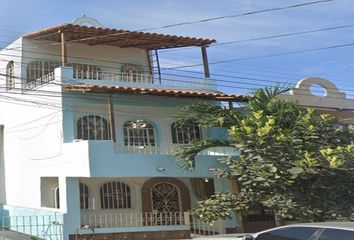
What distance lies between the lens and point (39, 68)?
66.4ft

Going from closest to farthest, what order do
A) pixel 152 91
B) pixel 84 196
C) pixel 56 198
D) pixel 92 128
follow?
pixel 152 91 < pixel 84 196 < pixel 92 128 < pixel 56 198

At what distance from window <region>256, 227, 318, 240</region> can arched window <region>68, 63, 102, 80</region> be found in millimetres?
11534

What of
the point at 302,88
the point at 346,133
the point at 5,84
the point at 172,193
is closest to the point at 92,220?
the point at 172,193

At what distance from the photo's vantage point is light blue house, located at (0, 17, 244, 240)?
1636 cm

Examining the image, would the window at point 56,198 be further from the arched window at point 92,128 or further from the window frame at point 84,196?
the arched window at point 92,128

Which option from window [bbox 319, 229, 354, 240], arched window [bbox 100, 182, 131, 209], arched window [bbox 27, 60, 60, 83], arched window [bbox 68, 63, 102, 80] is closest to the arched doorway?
arched window [bbox 100, 182, 131, 209]

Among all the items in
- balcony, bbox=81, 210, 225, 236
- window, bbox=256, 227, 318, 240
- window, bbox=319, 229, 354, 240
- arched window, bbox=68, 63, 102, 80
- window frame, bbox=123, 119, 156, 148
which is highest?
arched window, bbox=68, 63, 102, 80

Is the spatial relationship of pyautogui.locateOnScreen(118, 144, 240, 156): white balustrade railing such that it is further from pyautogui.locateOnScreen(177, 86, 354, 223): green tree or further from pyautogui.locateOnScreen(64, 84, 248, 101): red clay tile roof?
pyautogui.locateOnScreen(177, 86, 354, 223): green tree

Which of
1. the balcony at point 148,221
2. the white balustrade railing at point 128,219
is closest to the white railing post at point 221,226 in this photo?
the balcony at point 148,221

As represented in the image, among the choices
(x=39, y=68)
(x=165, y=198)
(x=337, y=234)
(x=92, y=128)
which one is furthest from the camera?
(x=39, y=68)

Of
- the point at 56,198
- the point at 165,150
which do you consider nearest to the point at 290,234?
the point at 165,150

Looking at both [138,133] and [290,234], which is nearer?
[290,234]

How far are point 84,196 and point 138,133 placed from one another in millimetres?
2909

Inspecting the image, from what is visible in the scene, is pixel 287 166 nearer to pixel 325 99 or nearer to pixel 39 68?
pixel 325 99
